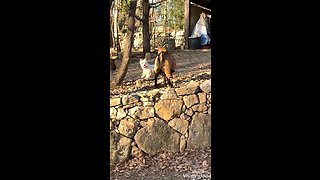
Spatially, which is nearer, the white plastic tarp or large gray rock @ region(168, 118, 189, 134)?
large gray rock @ region(168, 118, 189, 134)

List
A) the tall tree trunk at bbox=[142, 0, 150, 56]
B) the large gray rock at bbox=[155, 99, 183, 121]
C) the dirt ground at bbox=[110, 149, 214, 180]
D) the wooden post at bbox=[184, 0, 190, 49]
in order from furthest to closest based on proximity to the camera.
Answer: the wooden post at bbox=[184, 0, 190, 49] < the tall tree trunk at bbox=[142, 0, 150, 56] < the large gray rock at bbox=[155, 99, 183, 121] < the dirt ground at bbox=[110, 149, 214, 180]

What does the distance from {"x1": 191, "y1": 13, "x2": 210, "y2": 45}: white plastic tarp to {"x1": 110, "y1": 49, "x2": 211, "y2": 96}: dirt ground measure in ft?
0.33

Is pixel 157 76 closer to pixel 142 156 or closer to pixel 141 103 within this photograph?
pixel 141 103

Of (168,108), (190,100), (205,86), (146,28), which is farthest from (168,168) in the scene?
(146,28)

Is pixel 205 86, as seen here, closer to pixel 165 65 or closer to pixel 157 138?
pixel 165 65

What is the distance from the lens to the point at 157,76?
2.96 metres

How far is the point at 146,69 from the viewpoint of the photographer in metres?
3.02

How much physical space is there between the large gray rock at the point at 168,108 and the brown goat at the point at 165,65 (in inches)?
5.8

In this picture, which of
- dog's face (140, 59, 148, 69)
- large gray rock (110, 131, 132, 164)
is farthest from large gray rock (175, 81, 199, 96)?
large gray rock (110, 131, 132, 164)

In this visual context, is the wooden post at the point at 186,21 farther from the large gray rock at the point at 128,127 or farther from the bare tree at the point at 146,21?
the large gray rock at the point at 128,127

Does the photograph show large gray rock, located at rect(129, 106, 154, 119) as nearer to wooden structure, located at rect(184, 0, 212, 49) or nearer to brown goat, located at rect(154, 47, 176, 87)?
brown goat, located at rect(154, 47, 176, 87)

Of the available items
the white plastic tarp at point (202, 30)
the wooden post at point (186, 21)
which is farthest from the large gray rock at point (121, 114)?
the white plastic tarp at point (202, 30)

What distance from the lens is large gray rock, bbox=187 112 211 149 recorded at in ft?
9.80
